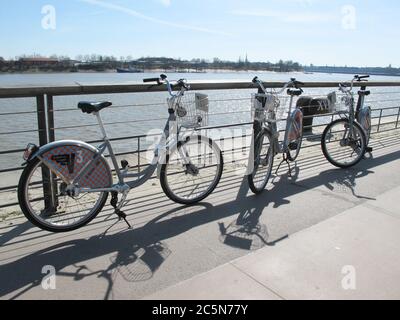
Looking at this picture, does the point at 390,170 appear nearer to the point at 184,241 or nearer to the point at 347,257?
the point at 347,257

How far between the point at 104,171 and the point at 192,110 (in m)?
0.98

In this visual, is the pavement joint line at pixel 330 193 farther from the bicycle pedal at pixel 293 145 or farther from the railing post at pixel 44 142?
the railing post at pixel 44 142

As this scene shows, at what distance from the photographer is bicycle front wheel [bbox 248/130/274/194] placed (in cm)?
425

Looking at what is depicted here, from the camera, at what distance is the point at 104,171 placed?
3.31 m

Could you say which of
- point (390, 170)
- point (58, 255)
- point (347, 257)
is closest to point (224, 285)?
→ point (347, 257)

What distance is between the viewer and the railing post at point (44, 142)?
333 centimetres

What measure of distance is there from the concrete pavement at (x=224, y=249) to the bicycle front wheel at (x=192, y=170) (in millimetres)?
126

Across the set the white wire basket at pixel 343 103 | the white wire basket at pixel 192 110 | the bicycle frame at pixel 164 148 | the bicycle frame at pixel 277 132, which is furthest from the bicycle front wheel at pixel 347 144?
the bicycle frame at pixel 164 148

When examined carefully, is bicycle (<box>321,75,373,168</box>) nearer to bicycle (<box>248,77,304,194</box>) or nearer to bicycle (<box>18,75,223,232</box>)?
bicycle (<box>248,77,304,194</box>)

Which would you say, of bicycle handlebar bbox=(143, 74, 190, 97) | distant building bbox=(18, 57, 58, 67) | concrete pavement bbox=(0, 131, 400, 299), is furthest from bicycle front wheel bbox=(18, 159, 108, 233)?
distant building bbox=(18, 57, 58, 67)

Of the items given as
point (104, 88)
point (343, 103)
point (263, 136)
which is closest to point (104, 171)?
point (104, 88)

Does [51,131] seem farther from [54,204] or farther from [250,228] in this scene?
[250,228]

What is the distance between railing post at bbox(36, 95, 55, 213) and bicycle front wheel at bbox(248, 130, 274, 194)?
1936 millimetres
